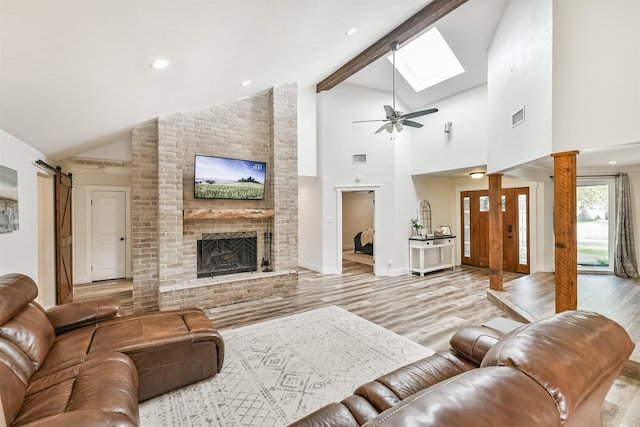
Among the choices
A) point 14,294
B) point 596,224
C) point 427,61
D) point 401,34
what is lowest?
point 14,294

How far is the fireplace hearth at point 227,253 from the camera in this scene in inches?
181

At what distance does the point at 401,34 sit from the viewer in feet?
14.5

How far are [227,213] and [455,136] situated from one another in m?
4.75

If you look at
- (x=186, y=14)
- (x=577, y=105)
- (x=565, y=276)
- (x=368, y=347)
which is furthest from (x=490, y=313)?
(x=186, y=14)

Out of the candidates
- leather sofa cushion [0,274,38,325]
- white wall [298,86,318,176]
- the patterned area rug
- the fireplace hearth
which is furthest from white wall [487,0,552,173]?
leather sofa cushion [0,274,38,325]

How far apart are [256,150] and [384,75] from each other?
322cm

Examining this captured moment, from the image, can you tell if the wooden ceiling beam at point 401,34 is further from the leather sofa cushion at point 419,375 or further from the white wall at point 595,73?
the leather sofa cushion at point 419,375

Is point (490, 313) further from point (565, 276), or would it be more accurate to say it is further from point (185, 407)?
point (185, 407)

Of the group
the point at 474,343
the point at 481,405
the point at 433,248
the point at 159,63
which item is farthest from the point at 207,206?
the point at 433,248

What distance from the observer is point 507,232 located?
653 centimetres

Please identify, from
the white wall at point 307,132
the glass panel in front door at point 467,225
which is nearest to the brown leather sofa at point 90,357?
the white wall at point 307,132

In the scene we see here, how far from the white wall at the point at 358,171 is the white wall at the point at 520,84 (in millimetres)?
2151

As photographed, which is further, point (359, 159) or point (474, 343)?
point (359, 159)

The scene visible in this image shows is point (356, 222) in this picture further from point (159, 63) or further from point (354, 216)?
point (159, 63)
